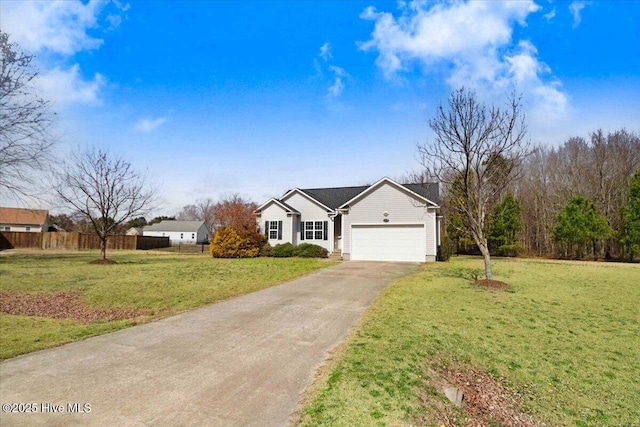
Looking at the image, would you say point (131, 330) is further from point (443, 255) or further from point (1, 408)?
point (443, 255)

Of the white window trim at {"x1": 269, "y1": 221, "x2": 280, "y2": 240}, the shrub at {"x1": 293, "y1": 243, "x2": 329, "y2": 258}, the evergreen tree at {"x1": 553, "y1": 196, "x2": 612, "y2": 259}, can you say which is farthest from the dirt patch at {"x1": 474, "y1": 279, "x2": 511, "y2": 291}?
the evergreen tree at {"x1": 553, "y1": 196, "x2": 612, "y2": 259}

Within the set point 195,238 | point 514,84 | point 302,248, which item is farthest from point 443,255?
point 195,238

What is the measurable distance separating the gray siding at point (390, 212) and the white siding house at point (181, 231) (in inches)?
1958

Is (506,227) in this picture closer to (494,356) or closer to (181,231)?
(494,356)

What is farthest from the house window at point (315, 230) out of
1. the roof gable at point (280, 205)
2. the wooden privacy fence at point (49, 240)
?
the wooden privacy fence at point (49, 240)

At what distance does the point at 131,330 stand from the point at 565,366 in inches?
320

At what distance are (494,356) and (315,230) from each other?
19.7m

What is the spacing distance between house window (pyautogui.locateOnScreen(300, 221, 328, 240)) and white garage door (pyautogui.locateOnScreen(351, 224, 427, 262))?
3.79 m

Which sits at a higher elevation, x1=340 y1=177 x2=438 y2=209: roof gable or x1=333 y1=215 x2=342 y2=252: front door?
x1=340 y1=177 x2=438 y2=209: roof gable

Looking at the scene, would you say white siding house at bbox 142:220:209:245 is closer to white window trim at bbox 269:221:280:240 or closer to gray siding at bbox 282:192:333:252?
white window trim at bbox 269:221:280:240

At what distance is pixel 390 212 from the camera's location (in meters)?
21.1

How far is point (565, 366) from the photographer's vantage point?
6.00 metres

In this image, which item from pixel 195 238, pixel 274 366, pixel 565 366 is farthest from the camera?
pixel 195 238

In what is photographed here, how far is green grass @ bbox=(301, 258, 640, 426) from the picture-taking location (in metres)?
4.21
